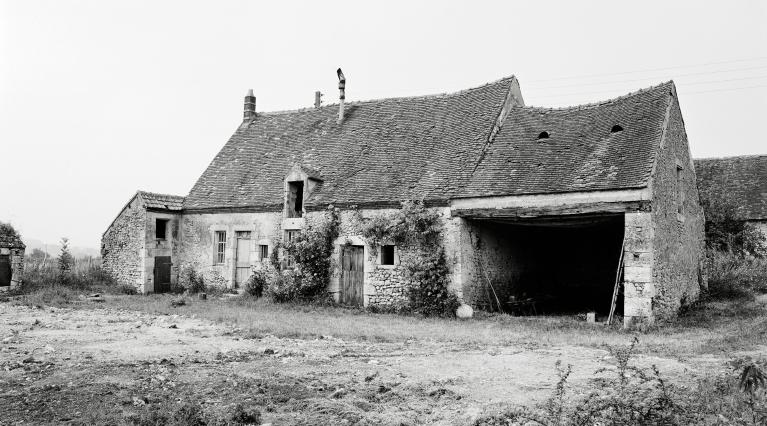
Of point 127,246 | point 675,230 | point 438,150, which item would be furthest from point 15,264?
point 675,230

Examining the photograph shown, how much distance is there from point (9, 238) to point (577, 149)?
18.4 meters

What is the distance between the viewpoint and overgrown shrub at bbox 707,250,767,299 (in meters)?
18.0

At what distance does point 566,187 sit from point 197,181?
14.5 meters

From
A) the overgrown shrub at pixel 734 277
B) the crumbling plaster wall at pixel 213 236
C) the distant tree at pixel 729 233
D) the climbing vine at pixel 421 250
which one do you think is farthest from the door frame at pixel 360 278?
the distant tree at pixel 729 233

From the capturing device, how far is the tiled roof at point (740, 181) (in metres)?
25.6

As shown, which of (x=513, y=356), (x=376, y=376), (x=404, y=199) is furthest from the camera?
(x=404, y=199)

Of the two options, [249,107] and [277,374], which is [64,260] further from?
[277,374]

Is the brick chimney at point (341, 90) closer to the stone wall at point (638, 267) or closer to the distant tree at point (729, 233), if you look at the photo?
the stone wall at point (638, 267)

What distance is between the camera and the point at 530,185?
1502 cm

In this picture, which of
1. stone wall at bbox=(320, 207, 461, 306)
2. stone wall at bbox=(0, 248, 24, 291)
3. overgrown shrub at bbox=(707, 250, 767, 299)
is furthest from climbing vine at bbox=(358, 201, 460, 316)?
stone wall at bbox=(0, 248, 24, 291)

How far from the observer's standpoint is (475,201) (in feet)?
51.0

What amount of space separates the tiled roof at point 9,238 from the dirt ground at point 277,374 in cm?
902

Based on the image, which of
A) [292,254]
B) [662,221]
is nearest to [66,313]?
[292,254]

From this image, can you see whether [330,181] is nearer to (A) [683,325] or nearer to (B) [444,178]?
(B) [444,178]
